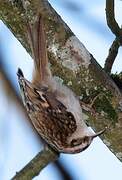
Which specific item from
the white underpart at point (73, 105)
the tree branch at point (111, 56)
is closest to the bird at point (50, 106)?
the white underpart at point (73, 105)

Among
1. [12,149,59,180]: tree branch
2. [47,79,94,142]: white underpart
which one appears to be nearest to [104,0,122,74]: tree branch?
[47,79,94,142]: white underpart

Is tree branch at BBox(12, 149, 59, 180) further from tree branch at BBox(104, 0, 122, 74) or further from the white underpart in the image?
tree branch at BBox(104, 0, 122, 74)

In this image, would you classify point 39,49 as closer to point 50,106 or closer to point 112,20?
point 50,106

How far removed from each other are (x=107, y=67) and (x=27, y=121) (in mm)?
431

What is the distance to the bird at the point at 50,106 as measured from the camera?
1125mm

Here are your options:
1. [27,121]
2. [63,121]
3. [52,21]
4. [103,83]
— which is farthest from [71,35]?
[27,121]

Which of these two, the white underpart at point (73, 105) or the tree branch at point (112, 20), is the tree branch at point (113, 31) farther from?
the white underpart at point (73, 105)

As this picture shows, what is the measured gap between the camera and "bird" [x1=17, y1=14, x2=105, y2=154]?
3.69 ft

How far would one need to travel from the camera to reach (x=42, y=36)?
109 cm

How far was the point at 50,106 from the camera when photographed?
3.97ft

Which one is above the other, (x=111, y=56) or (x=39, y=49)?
(x=39, y=49)

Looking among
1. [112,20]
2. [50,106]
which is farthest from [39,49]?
[112,20]

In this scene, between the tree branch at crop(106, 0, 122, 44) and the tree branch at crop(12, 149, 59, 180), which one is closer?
the tree branch at crop(12, 149, 59, 180)

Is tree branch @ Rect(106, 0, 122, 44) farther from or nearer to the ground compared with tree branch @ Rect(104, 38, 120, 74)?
farther from the ground
